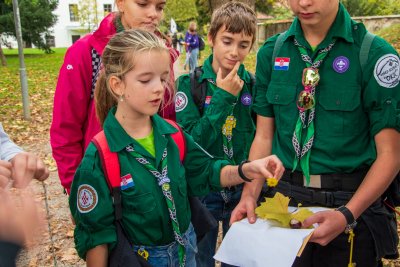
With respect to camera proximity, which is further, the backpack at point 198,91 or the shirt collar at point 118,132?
the backpack at point 198,91

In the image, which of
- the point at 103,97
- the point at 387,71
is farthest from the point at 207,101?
the point at 387,71

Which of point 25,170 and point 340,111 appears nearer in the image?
point 25,170

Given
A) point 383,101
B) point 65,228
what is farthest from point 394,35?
point 383,101

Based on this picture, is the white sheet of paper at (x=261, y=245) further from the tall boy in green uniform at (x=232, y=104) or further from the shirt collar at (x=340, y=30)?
the shirt collar at (x=340, y=30)

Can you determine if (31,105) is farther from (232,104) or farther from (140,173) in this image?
(140,173)

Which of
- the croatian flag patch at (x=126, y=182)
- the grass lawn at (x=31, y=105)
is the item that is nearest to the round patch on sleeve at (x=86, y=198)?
the croatian flag patch at (x=126, y=182)

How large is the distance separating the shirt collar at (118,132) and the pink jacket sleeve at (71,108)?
0.50 metres

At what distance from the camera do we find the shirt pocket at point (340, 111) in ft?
6.99

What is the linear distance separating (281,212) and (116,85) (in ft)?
3.23

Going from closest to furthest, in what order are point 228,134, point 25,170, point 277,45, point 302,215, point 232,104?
point 25,170
point 302,215
point 277,45
point 232,104
point 228,134

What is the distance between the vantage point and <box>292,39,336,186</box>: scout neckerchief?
220 cm

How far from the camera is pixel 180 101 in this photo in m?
2.85

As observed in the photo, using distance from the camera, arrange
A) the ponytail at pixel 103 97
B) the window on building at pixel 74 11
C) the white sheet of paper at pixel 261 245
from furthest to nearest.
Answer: the window on building at pixel 74 11
the ponytail at pixel 103 97
the white sheet of paper at pixel 261 245

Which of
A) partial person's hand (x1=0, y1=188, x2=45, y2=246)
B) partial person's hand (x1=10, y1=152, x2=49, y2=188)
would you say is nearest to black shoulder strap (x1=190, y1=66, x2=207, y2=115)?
partial person's hand (x1=10, y1=152, x2=49, y2=188)
